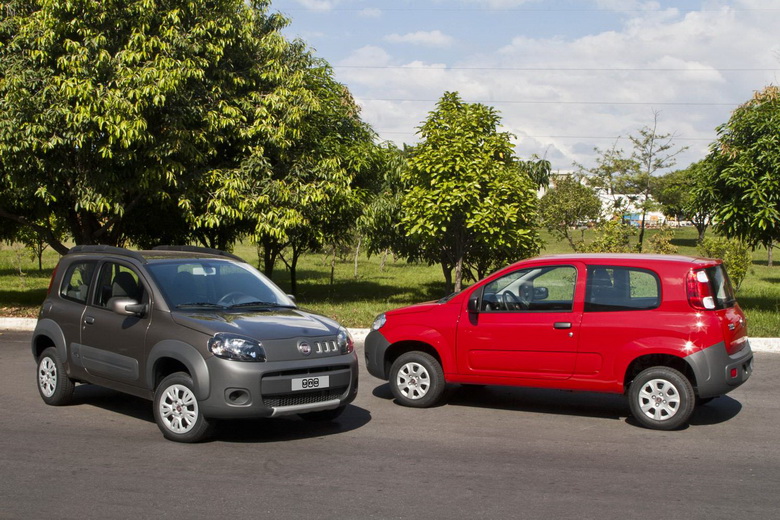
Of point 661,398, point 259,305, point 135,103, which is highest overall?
point 135,103

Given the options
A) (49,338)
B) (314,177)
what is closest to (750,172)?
(314,177)

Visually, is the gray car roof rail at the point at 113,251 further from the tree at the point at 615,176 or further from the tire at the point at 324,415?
the tree at the point at 615,176

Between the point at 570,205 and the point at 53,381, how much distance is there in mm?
34026

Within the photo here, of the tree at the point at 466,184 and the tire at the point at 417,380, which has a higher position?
the tree at the point at 466,184

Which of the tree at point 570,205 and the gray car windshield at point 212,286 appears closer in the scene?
the gray car windshield at point 212,286

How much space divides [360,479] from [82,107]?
12.0 meters

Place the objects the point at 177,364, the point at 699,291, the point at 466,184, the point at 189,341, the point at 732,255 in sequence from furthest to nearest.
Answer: the point at 732,255 → the point at 466,184 → the point at 699,291 → the point at 177,364 → the point at 189,341

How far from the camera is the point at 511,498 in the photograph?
5652 mm

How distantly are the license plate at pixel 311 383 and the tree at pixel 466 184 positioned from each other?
12323 mm

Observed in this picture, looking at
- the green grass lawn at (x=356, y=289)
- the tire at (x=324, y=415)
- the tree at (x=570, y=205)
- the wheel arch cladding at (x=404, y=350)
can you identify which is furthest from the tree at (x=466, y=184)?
the tree at (x=570, y=205)

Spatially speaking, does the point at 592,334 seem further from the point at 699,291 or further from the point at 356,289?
the point at 356,289

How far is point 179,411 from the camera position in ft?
23.3

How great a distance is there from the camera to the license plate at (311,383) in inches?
277

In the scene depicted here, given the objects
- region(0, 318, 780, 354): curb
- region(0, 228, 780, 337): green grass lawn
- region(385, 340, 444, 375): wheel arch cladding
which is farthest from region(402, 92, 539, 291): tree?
region(385, 340, 444, 375): wheel arch cladding
